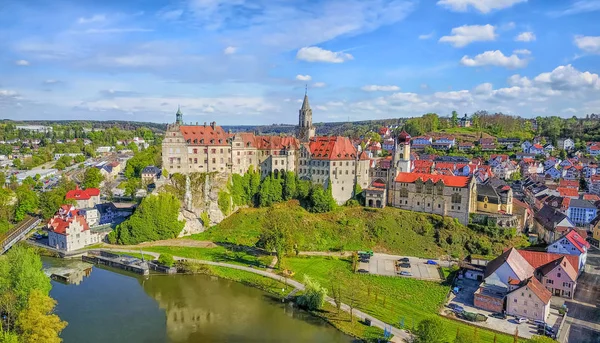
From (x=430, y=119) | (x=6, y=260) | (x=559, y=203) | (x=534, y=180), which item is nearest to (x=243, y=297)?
(x=6, y=260)

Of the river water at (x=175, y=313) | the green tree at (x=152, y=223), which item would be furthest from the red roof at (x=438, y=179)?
the green tree at (x=152, y=223)

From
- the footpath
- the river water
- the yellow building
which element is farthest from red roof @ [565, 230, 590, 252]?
the river water

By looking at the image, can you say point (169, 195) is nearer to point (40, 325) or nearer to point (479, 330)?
point (40, 325)

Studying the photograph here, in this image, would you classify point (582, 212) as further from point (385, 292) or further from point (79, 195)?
point (79, 195)

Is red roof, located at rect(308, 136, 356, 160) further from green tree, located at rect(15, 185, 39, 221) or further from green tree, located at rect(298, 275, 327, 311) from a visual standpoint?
green tree, located at rect(15, 185, 39, 221)

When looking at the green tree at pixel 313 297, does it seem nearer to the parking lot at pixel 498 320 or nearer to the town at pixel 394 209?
the town at pixel 394 209

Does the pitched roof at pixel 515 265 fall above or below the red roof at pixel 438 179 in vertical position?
below
